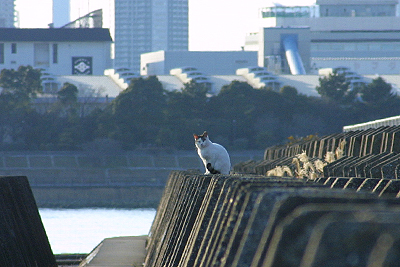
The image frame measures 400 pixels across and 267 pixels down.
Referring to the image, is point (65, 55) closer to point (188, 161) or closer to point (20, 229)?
point (188, 161)

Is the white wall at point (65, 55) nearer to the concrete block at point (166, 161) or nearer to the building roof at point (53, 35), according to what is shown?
the building roof at point (53, 35)

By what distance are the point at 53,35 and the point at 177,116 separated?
6342 centimetres

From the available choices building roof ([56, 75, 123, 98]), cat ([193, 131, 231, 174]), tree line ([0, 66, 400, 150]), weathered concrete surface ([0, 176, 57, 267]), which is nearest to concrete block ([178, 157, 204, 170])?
tree line ([0, 66, 400, 150])

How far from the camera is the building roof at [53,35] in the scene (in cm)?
15988

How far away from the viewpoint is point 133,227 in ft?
210

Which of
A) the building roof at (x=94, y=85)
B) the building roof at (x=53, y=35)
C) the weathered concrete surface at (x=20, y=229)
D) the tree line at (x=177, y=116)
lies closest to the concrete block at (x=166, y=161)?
the tree line at (x=177, y=116)

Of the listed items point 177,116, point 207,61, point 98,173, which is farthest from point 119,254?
point 207,61

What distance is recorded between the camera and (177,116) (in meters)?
107

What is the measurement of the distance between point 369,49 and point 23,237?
637 feet

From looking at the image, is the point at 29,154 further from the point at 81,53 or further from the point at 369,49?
the point at 369,49

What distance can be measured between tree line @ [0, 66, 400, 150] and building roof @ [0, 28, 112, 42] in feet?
146

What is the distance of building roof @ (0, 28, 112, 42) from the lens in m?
160

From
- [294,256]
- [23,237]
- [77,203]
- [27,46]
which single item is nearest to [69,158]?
[77,203]

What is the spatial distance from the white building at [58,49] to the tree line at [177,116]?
4281cm
